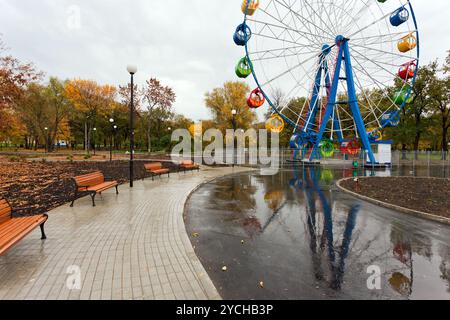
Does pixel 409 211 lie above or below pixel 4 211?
below

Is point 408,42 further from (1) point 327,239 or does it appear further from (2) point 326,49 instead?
(1) point 327,239

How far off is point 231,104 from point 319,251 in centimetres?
3826

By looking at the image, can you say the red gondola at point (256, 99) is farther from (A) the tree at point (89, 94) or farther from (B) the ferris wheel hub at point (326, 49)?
(A) the tree at point (89, 94)

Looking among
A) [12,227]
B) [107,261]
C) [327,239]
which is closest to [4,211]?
[12,227]

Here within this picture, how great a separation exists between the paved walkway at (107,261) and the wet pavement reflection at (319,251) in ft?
1.52

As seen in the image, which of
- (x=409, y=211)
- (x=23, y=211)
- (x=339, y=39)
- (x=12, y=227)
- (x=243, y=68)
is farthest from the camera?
(x=339, y=39)

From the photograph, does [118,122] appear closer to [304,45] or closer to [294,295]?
[304,45]

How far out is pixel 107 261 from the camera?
360 centimetres

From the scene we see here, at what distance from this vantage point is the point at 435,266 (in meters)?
3.70

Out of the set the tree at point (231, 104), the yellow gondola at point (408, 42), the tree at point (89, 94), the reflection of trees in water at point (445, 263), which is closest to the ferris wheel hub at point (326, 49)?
the yellow gondola at point (408, 42)

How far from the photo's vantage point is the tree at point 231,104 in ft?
131

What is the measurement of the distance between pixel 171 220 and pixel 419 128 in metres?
42.4

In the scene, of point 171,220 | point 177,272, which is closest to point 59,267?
point 177,272

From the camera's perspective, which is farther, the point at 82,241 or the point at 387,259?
the point at 82,241
